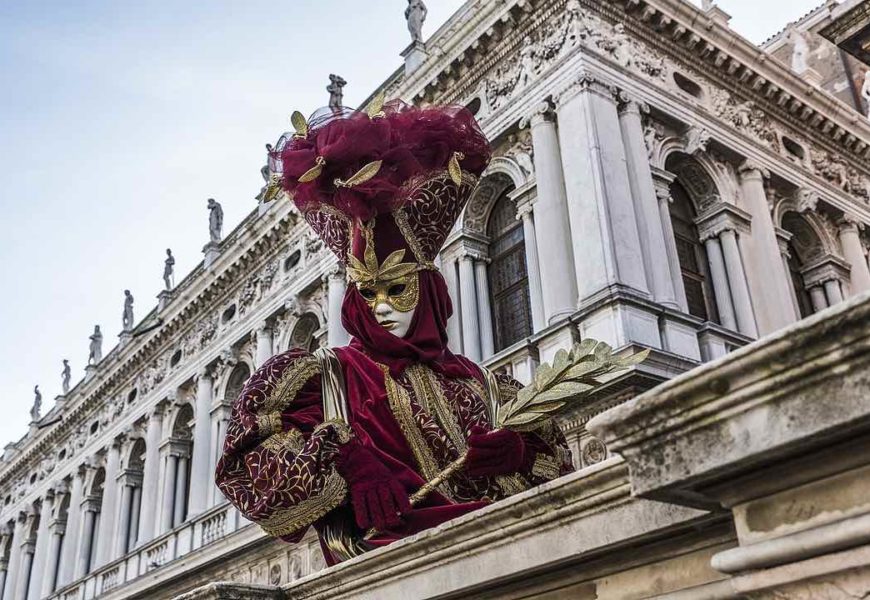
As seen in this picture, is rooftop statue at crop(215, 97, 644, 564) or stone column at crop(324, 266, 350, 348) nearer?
rooftop statue at crop(215, 97, 644, 564)

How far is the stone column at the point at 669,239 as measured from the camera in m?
13.1

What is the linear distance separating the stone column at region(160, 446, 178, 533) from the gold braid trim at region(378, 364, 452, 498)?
61.1ft

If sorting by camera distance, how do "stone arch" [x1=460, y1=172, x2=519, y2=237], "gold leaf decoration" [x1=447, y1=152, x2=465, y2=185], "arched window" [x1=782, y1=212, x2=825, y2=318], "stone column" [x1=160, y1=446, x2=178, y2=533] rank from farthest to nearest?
"stone column" [x1=160, y1=446, x2=178, y2=533] < "arched window" [x1=782, y1=212, x2=825, y2=318] < "stone arch" [x1=460, y1=172, x2=519, y2=237] < "gold leaf decoration" [x1=447, y1=152, x2=465, y2=185]

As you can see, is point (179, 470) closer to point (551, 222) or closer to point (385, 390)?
point (551, 222)

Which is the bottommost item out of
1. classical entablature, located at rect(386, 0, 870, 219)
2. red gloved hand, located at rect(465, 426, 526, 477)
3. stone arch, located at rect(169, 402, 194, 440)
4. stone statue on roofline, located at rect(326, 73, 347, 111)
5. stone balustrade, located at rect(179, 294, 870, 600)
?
stone balustrade, located at rect(179, 294, 870, 600)

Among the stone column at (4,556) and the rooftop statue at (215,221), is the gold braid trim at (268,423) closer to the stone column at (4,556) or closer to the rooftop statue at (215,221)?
the rooftop statue at (215,221)

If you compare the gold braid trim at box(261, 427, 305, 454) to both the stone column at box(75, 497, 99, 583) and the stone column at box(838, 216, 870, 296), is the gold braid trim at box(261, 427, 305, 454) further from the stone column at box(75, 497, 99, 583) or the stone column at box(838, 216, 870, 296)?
the stone column at box(75, 497, 99, 583)

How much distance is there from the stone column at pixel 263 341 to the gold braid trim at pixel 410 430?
16.2 meters

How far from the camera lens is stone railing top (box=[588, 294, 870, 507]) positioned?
1658 millimetres

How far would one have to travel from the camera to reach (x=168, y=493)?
2220cm

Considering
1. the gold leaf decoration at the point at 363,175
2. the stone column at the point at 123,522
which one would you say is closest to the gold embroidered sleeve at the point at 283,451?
the gold leaf decoration at the point at 363,175

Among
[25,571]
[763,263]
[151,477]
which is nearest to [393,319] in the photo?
[763,263]

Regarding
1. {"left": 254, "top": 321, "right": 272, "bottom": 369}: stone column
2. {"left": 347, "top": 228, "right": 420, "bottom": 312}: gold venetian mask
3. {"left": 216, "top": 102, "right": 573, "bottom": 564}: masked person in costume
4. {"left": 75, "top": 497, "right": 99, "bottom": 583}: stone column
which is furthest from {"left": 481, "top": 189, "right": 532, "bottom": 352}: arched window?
{"left": 75, "top": 497, "right": 99, "bottom": 583}: stone column

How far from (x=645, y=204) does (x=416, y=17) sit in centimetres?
687
